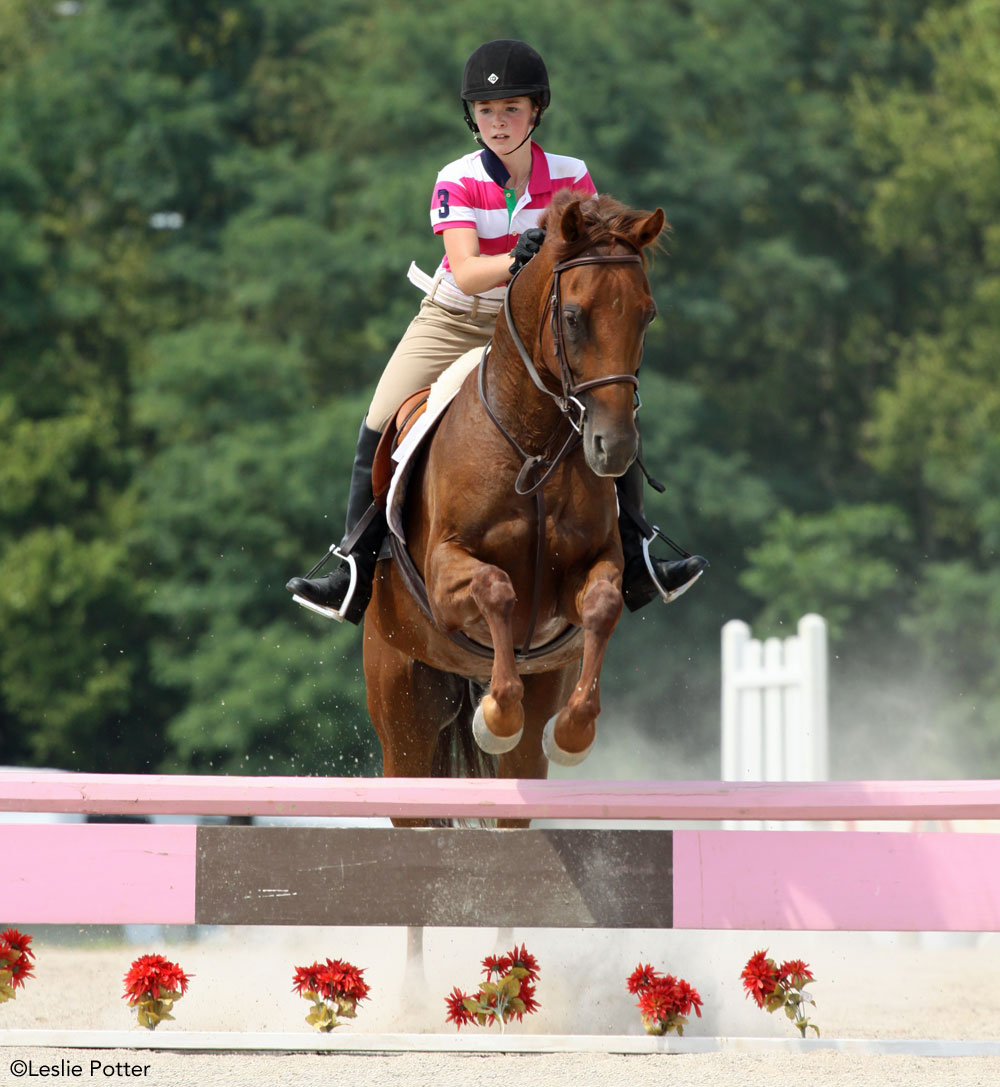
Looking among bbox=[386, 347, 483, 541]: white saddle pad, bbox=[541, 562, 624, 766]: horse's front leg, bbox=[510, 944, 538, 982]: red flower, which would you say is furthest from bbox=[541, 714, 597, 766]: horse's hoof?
bbox=[386, 347, 483, 541]: white saddle pad

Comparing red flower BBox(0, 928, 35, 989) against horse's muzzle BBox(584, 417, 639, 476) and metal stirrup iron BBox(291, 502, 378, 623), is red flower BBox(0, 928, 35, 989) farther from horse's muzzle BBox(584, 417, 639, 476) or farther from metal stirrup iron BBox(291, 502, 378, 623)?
horse's muzzle BBox(584, 417, 639, 476)

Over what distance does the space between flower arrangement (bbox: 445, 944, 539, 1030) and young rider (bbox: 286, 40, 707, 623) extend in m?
1.19

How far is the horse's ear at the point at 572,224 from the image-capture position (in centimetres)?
430

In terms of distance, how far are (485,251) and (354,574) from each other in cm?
108

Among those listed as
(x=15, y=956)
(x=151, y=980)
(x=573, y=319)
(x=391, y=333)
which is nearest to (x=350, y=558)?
(x=573, y=319)

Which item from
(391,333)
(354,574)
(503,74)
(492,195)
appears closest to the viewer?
(503,74)

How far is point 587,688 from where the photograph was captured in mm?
4273

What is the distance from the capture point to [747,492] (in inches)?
758

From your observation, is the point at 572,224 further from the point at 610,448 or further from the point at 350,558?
the point at 350,558

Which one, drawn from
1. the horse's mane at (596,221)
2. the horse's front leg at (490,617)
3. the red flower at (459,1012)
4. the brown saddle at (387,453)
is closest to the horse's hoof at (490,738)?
the horse's front leg at (490,617)

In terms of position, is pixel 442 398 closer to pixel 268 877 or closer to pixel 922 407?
pixel 268 877

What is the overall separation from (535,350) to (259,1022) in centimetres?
260

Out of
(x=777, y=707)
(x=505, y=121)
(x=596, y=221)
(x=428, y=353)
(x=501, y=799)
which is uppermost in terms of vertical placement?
(x=505, y=121)

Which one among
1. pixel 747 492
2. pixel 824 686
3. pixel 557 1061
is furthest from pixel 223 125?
pixel 557 1061
